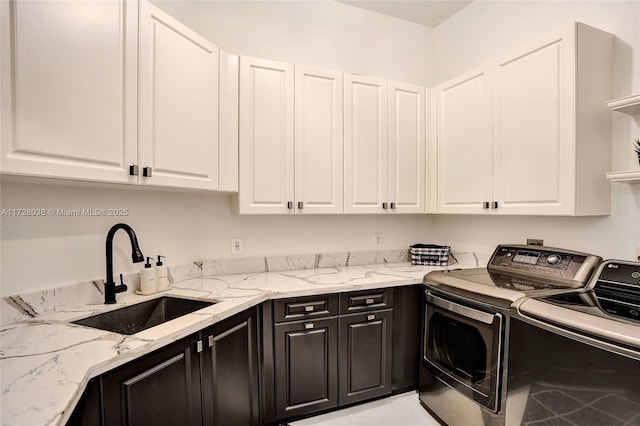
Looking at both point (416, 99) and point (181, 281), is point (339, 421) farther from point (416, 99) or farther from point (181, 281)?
point (416, 99)

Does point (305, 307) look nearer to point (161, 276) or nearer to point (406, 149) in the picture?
point (161, 276)

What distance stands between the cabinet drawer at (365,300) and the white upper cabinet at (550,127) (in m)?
0.92

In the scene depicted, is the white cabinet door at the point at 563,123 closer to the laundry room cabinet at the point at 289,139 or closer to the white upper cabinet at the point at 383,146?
the white upper cabinet at the point at 383,146

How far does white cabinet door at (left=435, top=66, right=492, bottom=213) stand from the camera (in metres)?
2.27

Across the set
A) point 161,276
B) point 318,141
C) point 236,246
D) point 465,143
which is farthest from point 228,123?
point 465,143

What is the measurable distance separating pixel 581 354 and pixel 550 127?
1.22 metres

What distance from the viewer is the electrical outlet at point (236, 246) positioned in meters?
2.43

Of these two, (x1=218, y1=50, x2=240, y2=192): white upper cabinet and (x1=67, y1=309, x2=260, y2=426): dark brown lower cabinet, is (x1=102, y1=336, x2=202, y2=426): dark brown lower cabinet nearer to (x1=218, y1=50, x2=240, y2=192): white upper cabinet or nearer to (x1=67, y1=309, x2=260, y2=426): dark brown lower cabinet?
(x1=67, y1=309, x2=260, y2=426): dark brown lower cabinet

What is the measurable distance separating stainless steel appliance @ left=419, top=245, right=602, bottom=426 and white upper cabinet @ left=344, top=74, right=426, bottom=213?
0.71 metres

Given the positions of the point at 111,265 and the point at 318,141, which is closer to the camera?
the point at 111,265

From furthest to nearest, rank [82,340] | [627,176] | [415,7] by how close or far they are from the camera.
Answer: [415,7]
[627,176]
[82,340]

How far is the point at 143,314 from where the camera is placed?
173cm

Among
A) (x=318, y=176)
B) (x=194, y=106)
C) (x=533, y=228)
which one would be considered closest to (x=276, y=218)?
(x=318, y=176)

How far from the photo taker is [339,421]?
6.71ft
